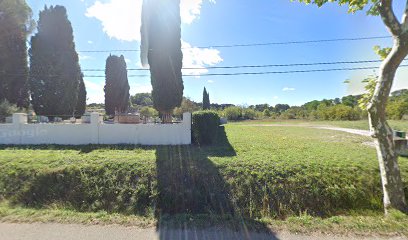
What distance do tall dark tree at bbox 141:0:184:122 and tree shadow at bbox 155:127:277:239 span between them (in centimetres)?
417

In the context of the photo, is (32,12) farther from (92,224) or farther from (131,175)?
(92,224)

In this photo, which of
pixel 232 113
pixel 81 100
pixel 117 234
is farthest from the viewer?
pixel 232 113

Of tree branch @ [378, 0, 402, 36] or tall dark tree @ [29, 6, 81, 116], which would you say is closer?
tree branch @ [378, 0, 402, 36]

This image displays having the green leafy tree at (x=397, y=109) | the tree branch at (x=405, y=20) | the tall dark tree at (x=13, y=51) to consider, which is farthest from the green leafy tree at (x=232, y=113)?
the tree branch at (x=405, y=20)

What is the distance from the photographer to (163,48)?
1148 centimetres

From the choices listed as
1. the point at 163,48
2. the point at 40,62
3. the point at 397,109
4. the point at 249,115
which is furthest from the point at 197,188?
the point at 249,115

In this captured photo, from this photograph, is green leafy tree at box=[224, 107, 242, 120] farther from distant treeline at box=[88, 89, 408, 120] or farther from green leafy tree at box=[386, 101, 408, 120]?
green leafy tree at box=[386, 101, 408, 120]

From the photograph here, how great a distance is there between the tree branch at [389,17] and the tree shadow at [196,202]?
4488 millimetres

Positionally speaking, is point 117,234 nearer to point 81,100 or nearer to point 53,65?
point 53,65

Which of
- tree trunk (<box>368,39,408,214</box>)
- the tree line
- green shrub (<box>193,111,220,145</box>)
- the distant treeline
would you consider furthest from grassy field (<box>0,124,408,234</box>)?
→ the distant treeline

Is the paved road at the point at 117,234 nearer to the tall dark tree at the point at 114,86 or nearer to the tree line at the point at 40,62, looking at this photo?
the tree line at the point at 40,62

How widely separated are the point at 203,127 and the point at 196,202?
4810 millimetres

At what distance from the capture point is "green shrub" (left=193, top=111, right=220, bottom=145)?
32.5ft

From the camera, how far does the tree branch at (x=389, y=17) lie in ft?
13.6
